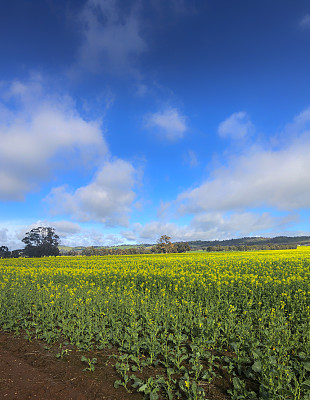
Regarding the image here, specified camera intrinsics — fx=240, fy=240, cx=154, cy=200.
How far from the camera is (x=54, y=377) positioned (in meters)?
5.28

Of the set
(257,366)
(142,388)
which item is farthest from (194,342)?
(142,388)

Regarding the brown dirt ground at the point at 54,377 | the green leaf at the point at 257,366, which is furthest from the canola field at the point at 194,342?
the brown dirt ground at the point at 54,377

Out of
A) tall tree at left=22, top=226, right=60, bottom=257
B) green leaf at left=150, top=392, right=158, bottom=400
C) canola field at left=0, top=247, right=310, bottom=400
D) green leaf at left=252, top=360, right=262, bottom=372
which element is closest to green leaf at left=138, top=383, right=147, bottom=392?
canola field at left=0, top=247, right=310, bottom=400

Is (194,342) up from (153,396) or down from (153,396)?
up

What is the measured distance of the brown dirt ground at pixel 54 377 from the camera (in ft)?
15.0

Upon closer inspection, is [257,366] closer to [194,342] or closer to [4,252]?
[194,342]

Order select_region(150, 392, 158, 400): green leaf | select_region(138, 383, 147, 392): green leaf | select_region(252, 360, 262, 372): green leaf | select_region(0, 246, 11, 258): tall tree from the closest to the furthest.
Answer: select_region(150, 392, 158, 400): green leaf
select_region(138, 383, 147, 392): green leaf
select_region(252, 360, 262, 372): green leaf
select_region(0, 246, 11, 258): tall tree

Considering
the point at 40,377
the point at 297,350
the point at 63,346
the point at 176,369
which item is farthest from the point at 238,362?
the point at 63,346

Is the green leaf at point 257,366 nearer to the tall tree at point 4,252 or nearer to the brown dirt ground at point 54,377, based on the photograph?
the brown dirt ground at point 54,377

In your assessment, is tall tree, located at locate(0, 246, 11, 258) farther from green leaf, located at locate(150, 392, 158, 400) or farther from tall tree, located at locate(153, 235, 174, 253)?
green leaf, located at locate(150, 392, 158, 400)

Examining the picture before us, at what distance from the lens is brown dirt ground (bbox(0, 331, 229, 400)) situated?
458 centimetres

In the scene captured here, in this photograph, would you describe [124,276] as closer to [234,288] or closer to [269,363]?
[234,288]

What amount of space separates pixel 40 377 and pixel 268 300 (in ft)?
27.3

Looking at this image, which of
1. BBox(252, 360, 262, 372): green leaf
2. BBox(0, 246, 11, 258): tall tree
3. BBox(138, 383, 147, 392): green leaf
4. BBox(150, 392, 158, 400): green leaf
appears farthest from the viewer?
BBox(0, 246, 11, 258): tall tree
